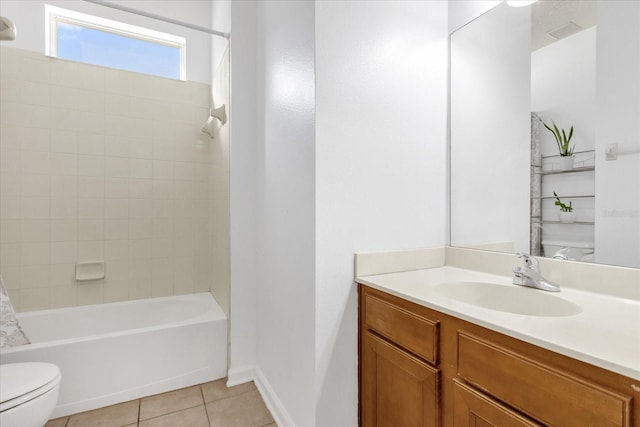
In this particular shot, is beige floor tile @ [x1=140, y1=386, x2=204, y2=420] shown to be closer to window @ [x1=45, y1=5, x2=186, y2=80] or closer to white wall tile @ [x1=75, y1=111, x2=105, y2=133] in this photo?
white wall tile @ [x1=75, y1=111, x2=105, y2=133]

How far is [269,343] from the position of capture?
1773 millimetres

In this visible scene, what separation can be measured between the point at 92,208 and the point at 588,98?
310cm

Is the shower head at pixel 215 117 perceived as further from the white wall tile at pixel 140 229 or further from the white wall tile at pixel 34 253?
the white wall tile at pixel 34 253

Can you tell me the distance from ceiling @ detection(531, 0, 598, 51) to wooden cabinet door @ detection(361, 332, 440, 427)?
1338 mm

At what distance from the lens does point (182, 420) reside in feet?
5.27

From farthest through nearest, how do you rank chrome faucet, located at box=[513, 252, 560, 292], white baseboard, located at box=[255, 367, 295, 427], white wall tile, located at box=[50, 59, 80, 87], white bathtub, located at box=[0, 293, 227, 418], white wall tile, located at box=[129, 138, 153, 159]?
1. white wall tile, located at box=[129, 138, 153, 159]
2. white wall tile, located at box=[50, 59, 80, 87]
3. white bathtub, located at box=[0, 293, 227, 418]
4. white baseboard, located at box=[255, 367, 295, 427]
5. chrome faucet, located at box=[513, 252, 560, 292]

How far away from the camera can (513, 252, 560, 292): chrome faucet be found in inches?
42.4

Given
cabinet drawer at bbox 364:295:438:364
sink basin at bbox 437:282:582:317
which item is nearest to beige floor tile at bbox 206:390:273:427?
cabinet drawer at bbox 364:295:438:364

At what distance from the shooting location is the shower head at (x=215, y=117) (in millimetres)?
2139

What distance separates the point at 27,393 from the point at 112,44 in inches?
101

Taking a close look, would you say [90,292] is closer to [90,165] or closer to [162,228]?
[162,228]

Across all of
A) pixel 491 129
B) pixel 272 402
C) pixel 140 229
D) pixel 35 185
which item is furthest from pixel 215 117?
pixel 272 402

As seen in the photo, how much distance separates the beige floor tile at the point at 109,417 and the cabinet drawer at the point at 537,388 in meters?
1.75

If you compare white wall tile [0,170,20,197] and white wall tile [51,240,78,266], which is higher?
white wall tile [0,170,20,197]
